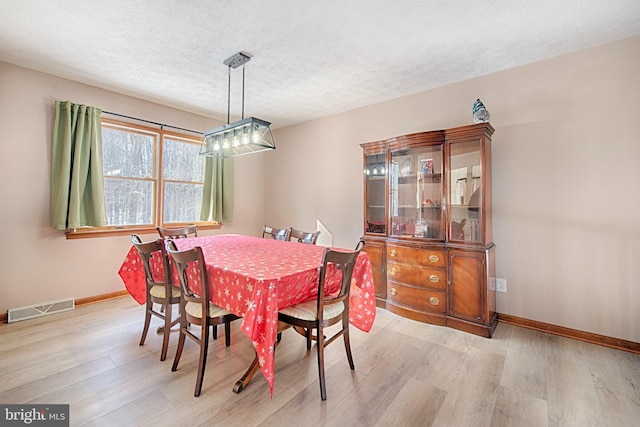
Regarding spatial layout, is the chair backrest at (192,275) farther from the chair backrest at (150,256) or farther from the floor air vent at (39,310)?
the floor air vent at (39,310)

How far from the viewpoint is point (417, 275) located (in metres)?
2.89

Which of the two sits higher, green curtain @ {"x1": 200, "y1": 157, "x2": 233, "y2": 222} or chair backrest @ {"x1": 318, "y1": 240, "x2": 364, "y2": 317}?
green curtain @ {"x1": 200, "y1": 157, "x2": 233, "y2": 222}

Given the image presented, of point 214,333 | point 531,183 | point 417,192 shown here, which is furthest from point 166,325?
point 531,183

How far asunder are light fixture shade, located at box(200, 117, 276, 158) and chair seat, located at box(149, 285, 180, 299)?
136cm

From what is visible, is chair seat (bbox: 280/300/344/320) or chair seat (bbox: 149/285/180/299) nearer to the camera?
chair seat (bbox: 280/300/344/320)

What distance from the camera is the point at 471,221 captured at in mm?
2717

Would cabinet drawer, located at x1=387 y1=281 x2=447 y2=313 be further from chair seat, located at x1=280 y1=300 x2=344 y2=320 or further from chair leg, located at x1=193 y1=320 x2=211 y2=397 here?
chair leg, located at x1=193 y1=320 x2=211 y2=397

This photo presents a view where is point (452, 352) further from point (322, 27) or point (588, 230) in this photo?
point (322, 27)

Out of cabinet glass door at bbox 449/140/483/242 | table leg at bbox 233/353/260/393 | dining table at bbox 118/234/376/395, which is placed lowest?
table leg at bbox 233/353/260/393

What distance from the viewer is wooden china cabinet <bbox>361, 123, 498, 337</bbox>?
2615mm

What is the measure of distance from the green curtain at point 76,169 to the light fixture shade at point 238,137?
1.35 metres

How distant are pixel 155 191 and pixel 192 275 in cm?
244

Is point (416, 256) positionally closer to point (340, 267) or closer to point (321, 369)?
point (340, 267)

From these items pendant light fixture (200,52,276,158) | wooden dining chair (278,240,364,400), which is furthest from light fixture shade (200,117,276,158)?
wooden dining chair (278,240,364,400)
